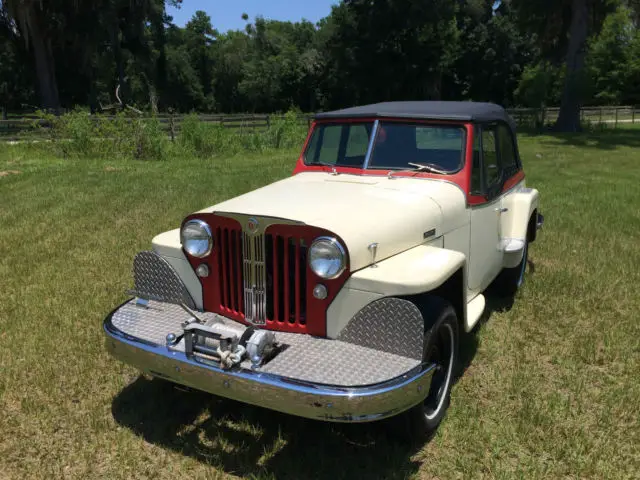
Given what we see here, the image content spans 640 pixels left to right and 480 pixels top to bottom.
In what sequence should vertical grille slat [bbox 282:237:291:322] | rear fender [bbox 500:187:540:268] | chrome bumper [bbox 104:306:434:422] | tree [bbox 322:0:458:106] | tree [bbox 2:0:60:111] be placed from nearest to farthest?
chrome bumper [bbox 104:306:434:422]
vertical grille slat [bbox 282:237:291:322]
rear fender [bbox 500:187:540:268]
tree [bbox 2:0:60:111]
tree [bbox 322:0:458:106]

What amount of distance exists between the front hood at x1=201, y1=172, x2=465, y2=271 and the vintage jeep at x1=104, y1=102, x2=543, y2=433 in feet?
0.04

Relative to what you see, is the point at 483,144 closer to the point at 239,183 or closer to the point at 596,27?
the point at 239,183

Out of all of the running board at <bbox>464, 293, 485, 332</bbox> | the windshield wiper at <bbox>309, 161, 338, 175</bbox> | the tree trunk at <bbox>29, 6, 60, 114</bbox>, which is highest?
the tree trunk at <bbox>29, 6, 60, 114</bbox>

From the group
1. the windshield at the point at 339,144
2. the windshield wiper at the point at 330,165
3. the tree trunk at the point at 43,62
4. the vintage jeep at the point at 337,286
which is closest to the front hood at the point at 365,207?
the vintage jeep at the point at 337,286

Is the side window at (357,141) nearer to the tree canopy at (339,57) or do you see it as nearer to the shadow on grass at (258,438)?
the shadow on grass at (258,438)

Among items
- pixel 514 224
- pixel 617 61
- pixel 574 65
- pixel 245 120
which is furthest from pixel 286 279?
pixel 617 61

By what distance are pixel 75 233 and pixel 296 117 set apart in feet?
40.5

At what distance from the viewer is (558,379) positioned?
12.0 feet

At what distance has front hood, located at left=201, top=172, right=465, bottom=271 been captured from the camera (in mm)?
2877

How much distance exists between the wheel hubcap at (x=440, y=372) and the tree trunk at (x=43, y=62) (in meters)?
24.4

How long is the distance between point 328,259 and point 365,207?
23.0 inches

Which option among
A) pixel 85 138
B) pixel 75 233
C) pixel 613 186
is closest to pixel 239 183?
pixel 75 233

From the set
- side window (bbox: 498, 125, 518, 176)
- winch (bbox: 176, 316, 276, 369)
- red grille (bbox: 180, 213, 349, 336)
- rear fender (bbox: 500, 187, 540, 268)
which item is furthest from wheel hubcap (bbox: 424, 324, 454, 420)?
side window (bbox: 498, 125, 518, 176)

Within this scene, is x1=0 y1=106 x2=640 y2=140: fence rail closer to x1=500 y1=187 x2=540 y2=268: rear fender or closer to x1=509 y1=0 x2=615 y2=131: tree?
x1=509 y1=0 x2=615 y2=131: tree
